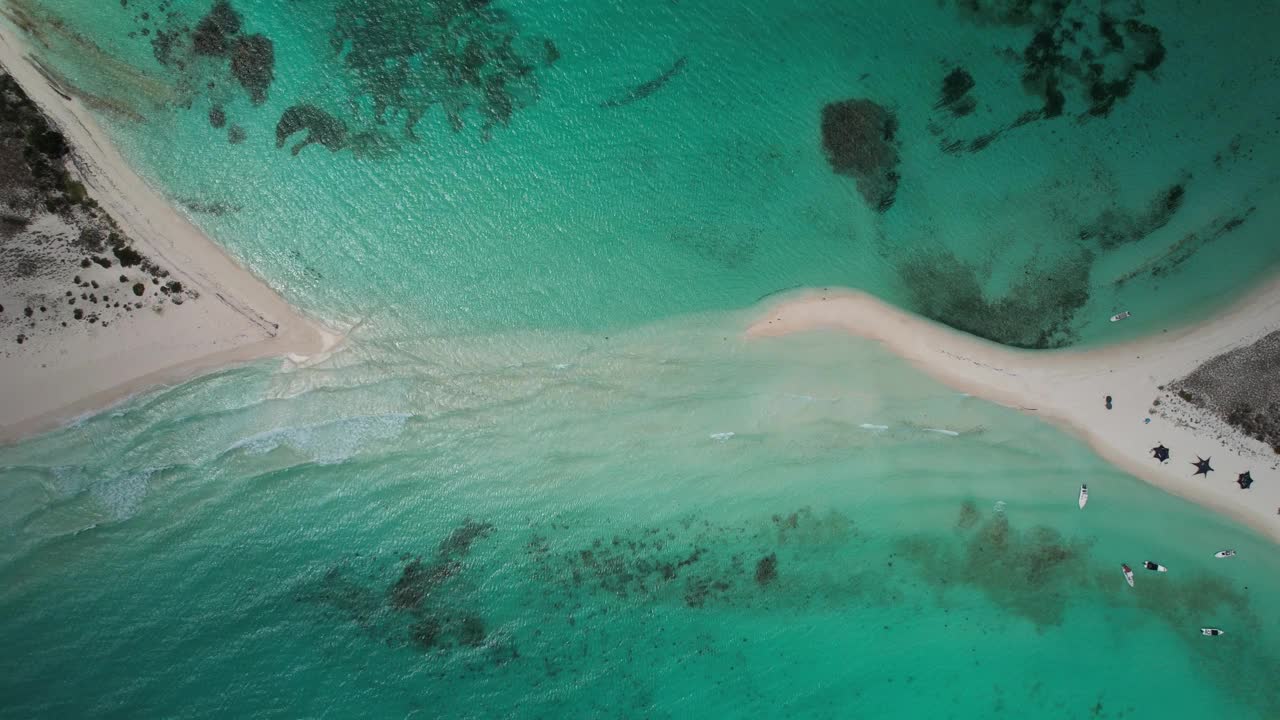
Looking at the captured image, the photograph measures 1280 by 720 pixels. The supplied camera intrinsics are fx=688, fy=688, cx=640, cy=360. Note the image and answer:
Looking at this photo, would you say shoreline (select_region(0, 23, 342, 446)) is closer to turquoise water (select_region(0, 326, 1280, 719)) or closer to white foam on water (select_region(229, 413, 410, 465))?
turquoise water (select_region(0, 326, 1280, 719))

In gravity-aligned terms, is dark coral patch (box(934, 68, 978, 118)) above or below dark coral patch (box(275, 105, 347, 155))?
below

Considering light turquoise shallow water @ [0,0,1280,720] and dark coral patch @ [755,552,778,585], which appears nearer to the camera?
light turquoise shallow water @ [0,0,1280,720]

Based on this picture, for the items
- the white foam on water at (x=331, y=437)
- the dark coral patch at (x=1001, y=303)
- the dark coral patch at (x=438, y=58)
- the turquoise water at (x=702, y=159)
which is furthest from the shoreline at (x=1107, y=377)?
the white foam on water at (x=331, y=437)

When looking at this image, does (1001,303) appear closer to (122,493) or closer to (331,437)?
(331,437)

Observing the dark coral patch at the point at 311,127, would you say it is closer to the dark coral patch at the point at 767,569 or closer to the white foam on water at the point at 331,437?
the white foam on water at the point at 331,437

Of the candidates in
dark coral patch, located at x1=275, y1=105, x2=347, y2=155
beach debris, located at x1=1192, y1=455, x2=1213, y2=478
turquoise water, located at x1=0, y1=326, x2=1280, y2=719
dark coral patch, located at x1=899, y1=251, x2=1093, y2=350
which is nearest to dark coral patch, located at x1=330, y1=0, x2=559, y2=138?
dark coral patch, located at x1=275, y1=105, x2=347, y2=155

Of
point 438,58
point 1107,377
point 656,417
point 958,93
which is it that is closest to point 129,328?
point 438,58
